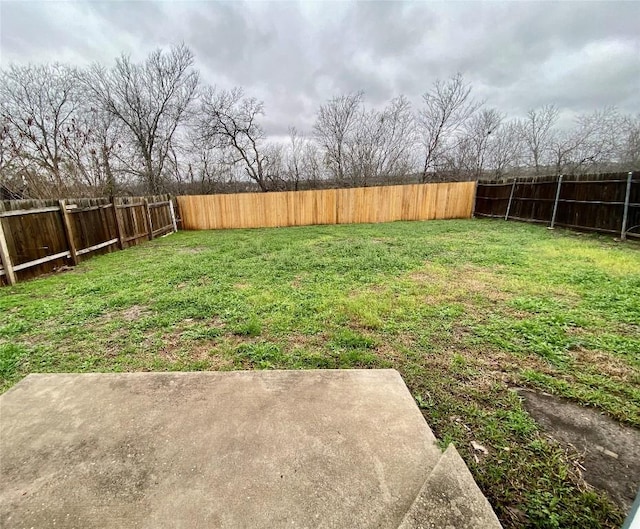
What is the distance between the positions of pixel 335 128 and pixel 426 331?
15.8 m

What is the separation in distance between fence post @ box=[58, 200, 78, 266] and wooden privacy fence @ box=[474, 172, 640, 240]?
11390 millimetres

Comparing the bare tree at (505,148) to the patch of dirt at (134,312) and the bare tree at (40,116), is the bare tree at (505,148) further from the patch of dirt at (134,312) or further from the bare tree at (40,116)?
the bare tree at (40,116)

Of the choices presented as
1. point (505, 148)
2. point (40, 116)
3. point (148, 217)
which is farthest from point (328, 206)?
point (505, 148)

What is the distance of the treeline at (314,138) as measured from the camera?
43.1 ft

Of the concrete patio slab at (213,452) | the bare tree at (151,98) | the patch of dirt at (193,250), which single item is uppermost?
the bare tree at (151,98)

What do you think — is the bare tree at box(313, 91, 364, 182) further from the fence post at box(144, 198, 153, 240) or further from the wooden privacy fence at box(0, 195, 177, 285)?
the wooden privacy fence at box(0, 195, 177, 285)

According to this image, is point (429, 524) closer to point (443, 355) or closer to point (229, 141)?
point (443, 355)

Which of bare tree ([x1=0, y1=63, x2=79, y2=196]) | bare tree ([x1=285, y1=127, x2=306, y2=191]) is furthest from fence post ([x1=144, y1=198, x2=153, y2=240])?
bare tree ([x1=285, y1=127, x2=306, y2=191])

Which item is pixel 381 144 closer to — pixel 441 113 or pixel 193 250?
pixel 441 113

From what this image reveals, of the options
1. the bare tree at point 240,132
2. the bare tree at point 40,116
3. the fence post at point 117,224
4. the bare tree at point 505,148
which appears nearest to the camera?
the fence post at point 117,224

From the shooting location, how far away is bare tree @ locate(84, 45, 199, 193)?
1320 centimetres

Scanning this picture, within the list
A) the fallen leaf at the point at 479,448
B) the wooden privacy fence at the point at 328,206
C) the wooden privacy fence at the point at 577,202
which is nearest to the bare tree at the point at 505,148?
the wooden privacy fence at the point at 328,206

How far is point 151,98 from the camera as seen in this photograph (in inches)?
554

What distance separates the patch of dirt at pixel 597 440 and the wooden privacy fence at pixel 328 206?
33.3 feet
